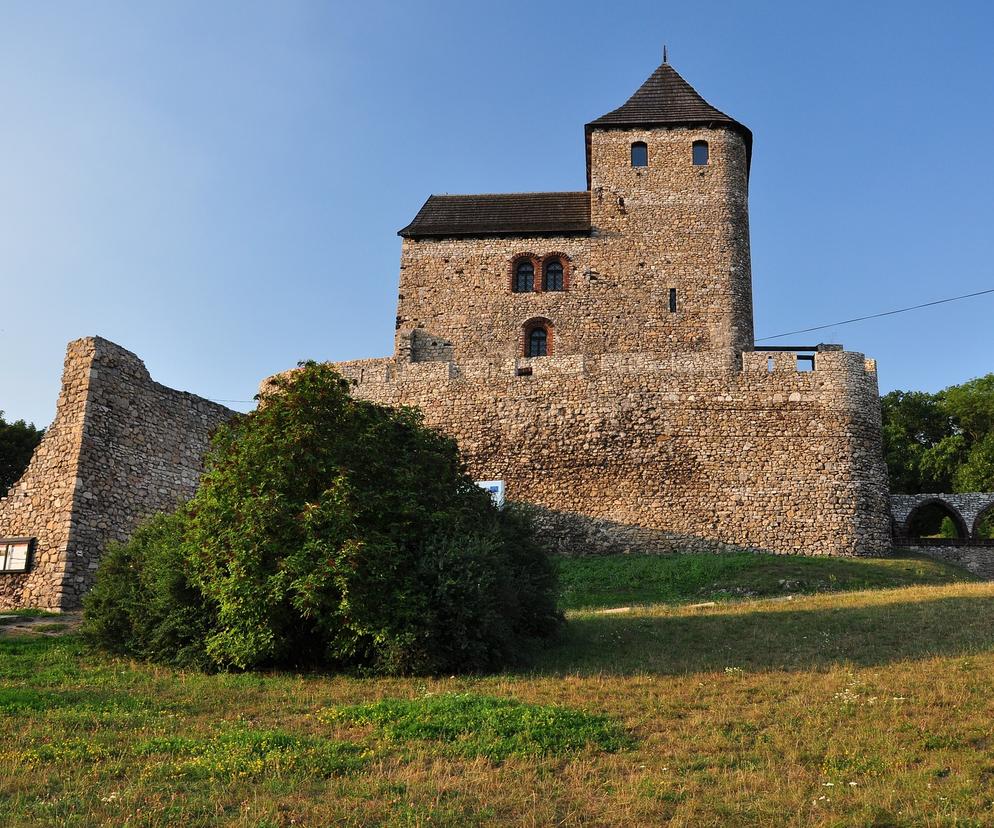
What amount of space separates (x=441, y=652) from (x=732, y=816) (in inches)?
220

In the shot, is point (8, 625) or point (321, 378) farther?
point (8, 625)

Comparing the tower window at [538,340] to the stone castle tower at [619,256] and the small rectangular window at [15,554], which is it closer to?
the stone castle tower at [619,256]

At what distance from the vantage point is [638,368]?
2589 cm

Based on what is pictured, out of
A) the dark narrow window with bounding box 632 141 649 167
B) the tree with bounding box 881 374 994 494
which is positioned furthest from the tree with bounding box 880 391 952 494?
the dark narrow window with bounding box 632 141 649 167

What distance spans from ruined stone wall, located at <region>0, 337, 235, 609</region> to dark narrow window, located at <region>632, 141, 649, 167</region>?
20.0 metres

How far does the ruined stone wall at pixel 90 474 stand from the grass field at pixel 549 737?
3.56 metres

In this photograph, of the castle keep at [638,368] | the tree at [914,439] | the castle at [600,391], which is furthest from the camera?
the tree at [914,439]

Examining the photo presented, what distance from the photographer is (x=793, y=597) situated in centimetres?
1770

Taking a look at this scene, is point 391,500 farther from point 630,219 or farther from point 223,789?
point 630,219

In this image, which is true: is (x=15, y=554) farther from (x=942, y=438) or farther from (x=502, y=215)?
(x=942, y=438)

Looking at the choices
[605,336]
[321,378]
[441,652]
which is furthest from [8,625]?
[605,336]

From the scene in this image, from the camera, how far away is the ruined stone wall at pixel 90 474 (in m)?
16.7

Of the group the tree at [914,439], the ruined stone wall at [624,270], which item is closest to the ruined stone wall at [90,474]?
the ruined stone wall at [624,270]

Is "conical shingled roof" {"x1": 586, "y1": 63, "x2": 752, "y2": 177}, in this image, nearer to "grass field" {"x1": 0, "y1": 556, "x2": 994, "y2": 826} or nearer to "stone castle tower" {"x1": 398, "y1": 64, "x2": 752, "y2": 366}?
"stone castle tower" {"x1": 398, "y1": 64, "x2": 752, "y2": 366}
